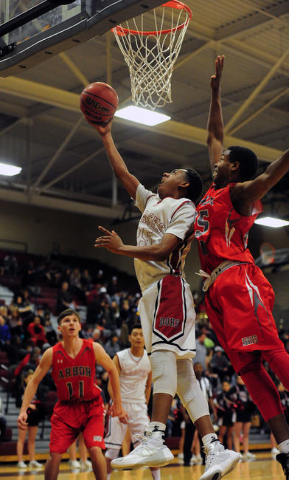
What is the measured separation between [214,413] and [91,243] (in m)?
16.2

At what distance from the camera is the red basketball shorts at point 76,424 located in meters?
6.21

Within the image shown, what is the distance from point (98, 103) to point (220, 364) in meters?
12.7

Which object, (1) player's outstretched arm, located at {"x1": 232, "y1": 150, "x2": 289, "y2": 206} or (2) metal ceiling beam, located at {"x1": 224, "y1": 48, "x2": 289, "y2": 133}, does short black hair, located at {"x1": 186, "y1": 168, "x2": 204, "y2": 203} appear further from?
(2) metal ceiling beam, located at {"x1": 224, "y1": 48, "x2": 289, "y2": 133}

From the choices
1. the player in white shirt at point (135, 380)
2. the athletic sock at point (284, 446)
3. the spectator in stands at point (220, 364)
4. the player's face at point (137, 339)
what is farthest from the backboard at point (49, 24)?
the spectator in stands at point (220, 364)

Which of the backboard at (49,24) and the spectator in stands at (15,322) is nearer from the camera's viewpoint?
the backboard at (49,24)

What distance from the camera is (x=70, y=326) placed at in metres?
6.69

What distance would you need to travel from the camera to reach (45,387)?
41.3ft

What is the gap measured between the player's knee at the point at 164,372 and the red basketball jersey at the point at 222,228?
686 mm

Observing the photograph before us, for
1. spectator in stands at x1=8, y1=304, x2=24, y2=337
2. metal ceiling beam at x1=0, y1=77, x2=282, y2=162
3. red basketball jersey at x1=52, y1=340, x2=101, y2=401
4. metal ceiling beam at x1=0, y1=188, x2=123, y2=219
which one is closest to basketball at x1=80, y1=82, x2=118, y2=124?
red basketball jersey at x1=52, y1=340, x2=101, y2=401

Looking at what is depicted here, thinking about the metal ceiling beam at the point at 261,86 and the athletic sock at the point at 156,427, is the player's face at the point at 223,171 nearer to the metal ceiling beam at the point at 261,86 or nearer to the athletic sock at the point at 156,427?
the athletic sock at the point at 156,427

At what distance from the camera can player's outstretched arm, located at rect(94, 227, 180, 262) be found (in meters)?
4.32

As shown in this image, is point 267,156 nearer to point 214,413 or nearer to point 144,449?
point 214,413

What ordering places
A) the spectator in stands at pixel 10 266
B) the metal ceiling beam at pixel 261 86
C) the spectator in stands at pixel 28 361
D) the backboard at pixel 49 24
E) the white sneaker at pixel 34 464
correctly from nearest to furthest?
the backboard at pixel 49 24 → the white sneaker at pixel 34 464 → the metal ceiling beam at pixel 261 86 → the spectator in stands at pixel 28 361 → the spectator in stands at pixel 10 266

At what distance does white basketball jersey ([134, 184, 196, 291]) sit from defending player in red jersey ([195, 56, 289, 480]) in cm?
11
